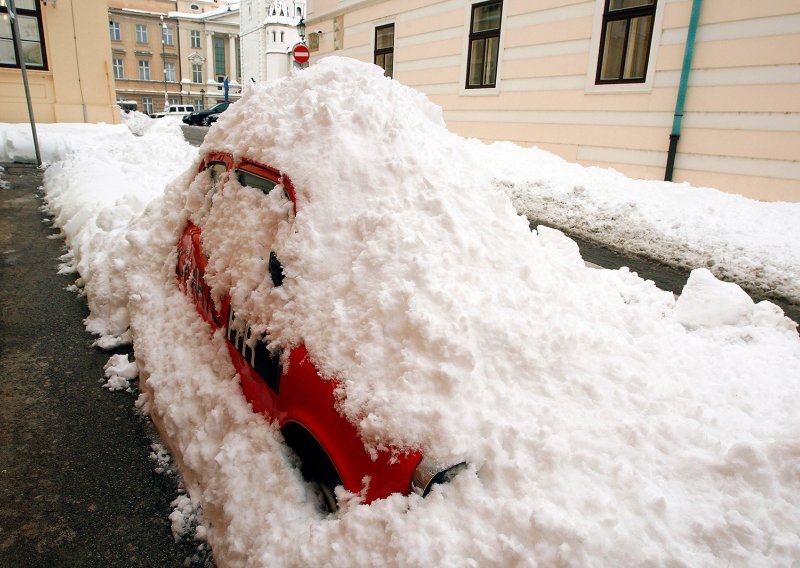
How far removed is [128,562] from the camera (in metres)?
2.18

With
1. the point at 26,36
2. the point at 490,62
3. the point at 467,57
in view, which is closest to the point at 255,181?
the point at 490,62

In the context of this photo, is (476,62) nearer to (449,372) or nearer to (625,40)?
(625,40)

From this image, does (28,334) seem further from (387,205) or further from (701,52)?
(701,52)

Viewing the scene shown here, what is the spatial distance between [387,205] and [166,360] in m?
1.78

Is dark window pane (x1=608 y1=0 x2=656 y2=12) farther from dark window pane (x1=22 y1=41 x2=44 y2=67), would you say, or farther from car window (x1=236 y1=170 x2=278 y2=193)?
dark window pane (x1=22 y1=41 x2=44 y2=67)

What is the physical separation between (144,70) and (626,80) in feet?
204

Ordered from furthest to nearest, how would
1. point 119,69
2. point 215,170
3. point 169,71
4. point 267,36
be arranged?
point 169,71
point 119,69
point 267,36
point 215,170

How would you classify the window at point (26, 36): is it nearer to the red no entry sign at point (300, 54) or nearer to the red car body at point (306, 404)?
the red no entry sign at point (300, 54)

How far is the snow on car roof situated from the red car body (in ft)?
0.22

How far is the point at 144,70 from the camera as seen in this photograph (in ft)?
188

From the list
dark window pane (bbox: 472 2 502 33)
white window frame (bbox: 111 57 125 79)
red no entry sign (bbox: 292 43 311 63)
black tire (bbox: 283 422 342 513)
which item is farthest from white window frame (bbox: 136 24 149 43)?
black tire (bbox: 283 422 342 513)

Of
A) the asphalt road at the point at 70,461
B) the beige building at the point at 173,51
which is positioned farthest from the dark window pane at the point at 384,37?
the beige building at the point at 173,51

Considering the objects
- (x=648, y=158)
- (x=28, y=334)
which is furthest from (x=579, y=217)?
(x=28, y=334)

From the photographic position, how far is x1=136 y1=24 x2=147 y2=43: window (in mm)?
56094
